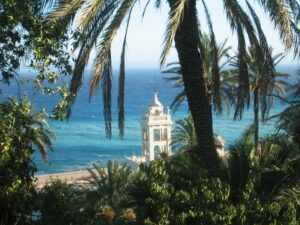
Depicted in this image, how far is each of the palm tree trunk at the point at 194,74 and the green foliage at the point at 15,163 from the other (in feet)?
12.9

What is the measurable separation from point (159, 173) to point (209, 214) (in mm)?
1513

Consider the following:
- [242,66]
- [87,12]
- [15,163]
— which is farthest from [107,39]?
[15,163]

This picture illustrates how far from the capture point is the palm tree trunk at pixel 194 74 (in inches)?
390

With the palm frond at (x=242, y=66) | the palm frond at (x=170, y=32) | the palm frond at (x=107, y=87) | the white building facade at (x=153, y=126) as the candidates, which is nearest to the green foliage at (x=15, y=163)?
the palm frond at (x=170, y=32)

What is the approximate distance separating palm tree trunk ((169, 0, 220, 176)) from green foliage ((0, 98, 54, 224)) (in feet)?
12.9

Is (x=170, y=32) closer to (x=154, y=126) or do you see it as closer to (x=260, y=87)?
Answer: (x=260, y=87)

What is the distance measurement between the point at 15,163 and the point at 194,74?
4625mm

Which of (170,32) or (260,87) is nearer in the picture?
(170,32)

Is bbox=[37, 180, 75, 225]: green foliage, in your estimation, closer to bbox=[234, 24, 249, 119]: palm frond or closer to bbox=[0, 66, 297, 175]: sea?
bbox=[234, 24, 249, 119]: palm frond

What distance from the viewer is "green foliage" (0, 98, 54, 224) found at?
610 centimetres

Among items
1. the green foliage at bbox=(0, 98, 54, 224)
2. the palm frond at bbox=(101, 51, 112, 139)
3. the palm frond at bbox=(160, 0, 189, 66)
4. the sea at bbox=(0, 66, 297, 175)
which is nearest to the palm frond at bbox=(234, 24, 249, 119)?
the palm frond at bbox=(160, 0, 189, 66)

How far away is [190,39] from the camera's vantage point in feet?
32.5

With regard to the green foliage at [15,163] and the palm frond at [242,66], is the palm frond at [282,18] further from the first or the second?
the green foliage at [15,163]

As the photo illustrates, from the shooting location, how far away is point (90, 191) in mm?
14398
